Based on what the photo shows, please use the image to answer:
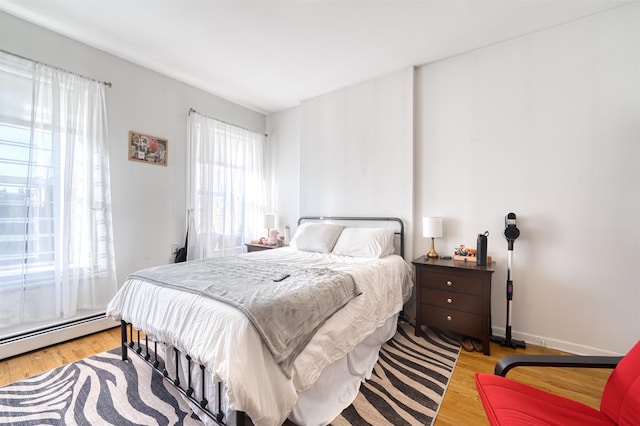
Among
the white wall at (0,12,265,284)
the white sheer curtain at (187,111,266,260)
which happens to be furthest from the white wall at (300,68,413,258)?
the white wall at (0,12,265,284)

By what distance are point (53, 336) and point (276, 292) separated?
2494 millimetres

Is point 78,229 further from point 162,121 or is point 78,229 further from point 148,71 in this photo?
point 148,71

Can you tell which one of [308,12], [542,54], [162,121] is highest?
[308,12]

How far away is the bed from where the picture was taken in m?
1.22

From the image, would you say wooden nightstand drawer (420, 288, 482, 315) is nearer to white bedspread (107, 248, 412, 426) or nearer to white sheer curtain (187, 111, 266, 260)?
white bedspread (107, 248, 412, 426)

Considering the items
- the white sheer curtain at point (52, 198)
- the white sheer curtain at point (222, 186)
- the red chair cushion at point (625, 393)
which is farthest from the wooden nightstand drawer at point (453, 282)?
the white sheer curtain at point (52, 198)

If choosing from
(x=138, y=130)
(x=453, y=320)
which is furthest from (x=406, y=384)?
(x=138, y=130)

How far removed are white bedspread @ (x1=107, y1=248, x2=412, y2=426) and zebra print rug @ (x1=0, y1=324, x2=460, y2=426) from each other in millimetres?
355

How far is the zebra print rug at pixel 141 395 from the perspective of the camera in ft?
5.17

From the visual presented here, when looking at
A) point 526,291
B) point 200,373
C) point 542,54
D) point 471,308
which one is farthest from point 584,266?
point 200,373

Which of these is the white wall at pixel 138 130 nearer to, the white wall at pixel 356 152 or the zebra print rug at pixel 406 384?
the white wall at pixel 356 152

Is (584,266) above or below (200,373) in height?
above

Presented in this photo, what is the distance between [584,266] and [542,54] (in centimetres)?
198

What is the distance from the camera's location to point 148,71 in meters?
3.17
